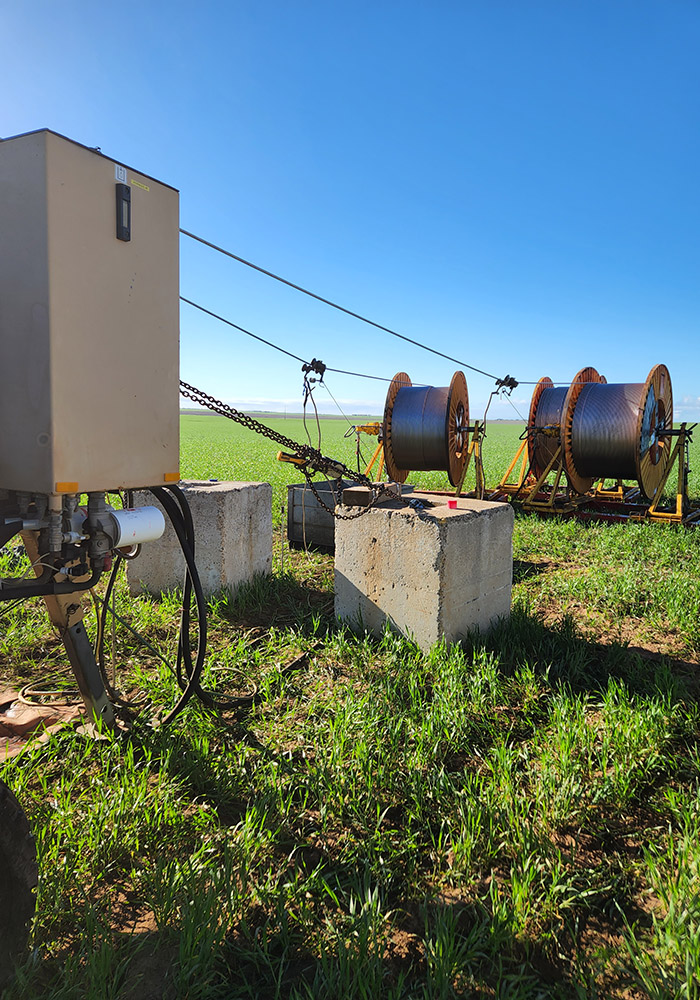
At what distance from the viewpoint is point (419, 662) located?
15.0 ft

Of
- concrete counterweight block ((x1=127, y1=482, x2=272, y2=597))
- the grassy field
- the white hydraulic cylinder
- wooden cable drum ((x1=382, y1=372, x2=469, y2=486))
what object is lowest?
the grassy field

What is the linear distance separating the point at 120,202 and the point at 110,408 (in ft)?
2.79

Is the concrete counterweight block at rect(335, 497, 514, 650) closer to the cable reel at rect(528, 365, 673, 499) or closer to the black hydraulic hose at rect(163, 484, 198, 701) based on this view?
the black hydraulic hose at rect(163, 484, 198, 701)

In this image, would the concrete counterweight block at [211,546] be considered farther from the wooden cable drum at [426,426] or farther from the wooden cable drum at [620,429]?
the wooden cable drum at [620,429]

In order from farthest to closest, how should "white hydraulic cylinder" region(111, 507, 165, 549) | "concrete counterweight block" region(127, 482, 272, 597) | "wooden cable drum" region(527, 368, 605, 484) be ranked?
"wooden cable drum" region(527, 368, 605, 484) < "concrete counterweight block" region(127, 482, 272, 597) < "white hydraulic cylinder" region(111, 507, 165, 549)

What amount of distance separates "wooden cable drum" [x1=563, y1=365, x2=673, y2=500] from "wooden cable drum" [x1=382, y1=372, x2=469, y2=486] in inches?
84.2

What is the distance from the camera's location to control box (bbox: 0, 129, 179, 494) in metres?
2.32

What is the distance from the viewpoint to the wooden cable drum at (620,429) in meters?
9.30

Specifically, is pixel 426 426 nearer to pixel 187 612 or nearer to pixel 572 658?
pixel 572 658

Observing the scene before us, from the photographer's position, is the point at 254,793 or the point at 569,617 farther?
the point at 569,617

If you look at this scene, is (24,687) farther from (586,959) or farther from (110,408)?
(586,959)

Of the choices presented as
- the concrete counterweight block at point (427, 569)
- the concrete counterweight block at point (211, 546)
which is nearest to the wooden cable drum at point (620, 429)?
the concrete counterweight block at point (427, 569)

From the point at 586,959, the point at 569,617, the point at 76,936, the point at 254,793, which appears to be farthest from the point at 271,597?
the point at 586,959

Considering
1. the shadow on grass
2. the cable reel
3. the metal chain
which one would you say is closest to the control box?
the metal chain
